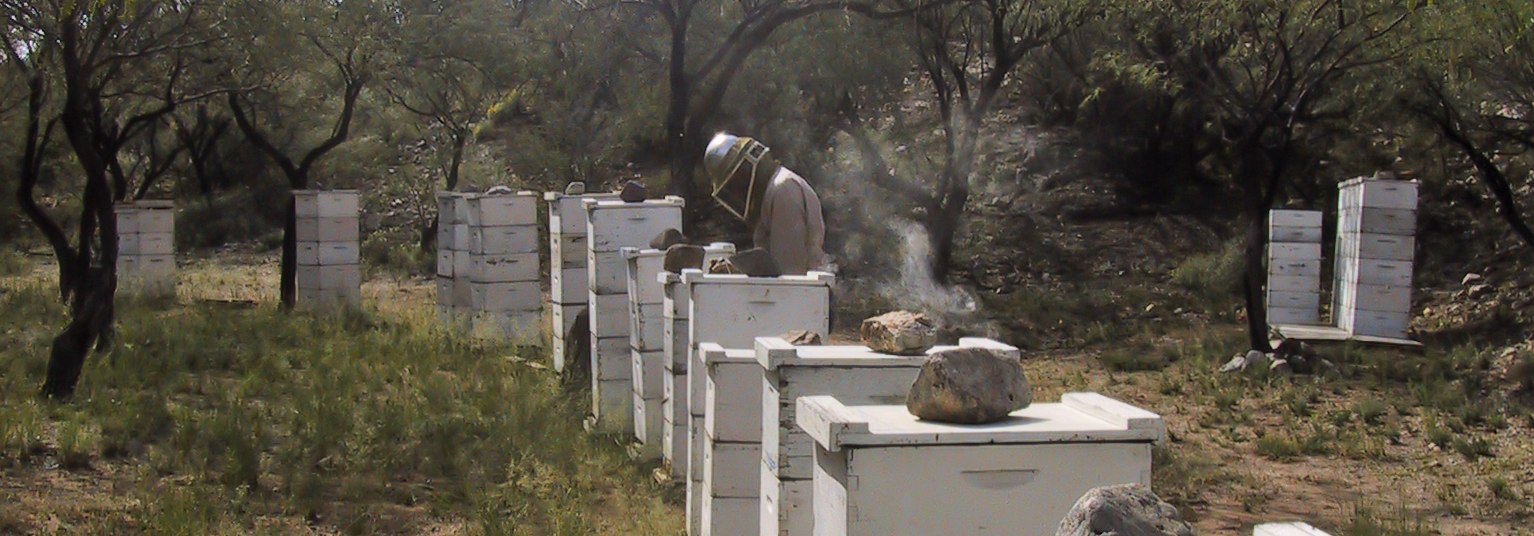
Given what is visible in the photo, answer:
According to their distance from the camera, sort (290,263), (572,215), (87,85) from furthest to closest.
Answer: (290,263) < (572,215) < (87,85)

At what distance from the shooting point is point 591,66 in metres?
18.5

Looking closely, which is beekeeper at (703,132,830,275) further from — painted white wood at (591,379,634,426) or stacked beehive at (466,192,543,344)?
stacked beehive at (466,192,543,344)

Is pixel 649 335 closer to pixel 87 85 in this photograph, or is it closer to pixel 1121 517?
pixel 87 85

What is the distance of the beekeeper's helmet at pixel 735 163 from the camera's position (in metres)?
7.55

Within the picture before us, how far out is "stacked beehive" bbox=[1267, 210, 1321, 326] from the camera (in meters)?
14.7

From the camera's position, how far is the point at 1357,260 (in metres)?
14.1

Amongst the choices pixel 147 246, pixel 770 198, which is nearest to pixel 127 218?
pixel 147 246

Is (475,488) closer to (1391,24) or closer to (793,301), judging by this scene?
(793,301)

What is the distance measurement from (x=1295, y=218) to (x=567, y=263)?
7651mm

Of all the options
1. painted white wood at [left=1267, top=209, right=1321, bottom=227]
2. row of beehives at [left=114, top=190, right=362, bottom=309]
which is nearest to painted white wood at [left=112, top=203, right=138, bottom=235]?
row of beehives at [left=114, top=190, right=362, bottom=309]

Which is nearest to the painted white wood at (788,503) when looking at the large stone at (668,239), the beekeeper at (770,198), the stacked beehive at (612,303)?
the beekeeper at (770,198)

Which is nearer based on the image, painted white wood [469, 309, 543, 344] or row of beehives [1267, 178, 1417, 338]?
painted white wood [469, 309, 543, 344]

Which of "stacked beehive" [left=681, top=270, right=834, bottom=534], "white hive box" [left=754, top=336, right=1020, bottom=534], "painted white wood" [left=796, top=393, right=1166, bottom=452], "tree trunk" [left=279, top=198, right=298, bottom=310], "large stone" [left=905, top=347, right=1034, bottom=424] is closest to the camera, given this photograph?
"painted white wood" [left=796, top=393, right=1166, bottom=452]

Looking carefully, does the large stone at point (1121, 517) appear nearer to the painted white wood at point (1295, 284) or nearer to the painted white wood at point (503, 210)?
the painted white wood at point (503, 210)
